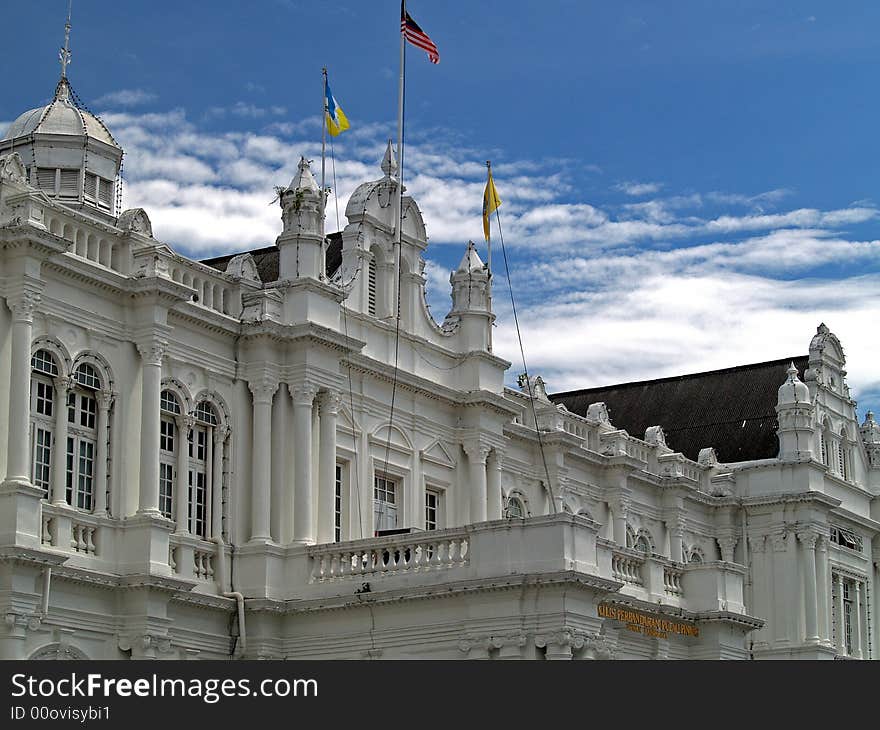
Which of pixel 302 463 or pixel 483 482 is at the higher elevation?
pixel 483 482

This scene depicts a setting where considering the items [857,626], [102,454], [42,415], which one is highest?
[42,415]

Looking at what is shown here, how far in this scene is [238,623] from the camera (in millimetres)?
30594

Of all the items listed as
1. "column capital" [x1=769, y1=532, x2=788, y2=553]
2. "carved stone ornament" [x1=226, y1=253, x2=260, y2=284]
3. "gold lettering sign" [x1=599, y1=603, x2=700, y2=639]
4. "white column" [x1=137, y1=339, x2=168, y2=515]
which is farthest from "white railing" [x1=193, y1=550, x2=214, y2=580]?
"column capital" [x1=769, y1=532, x2=788, y2=553]

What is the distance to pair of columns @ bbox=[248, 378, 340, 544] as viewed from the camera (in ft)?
104

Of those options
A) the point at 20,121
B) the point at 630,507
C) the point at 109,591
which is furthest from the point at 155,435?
the point at 630,507

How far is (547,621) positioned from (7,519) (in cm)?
866

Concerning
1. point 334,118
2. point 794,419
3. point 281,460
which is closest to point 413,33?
point 334,118

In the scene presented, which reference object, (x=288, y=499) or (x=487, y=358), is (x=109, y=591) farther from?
(x=487, y=358)

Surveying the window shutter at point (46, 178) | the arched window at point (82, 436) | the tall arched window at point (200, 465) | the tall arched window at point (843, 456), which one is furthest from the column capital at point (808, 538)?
the arched window at point (82, 436)

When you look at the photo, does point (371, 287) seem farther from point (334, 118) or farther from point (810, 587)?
point (810, 587)

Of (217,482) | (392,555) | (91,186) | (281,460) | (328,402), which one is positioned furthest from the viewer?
(91,186)

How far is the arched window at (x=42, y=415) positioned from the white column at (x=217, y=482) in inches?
150

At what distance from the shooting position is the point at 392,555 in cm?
3030

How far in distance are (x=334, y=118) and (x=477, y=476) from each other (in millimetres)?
7984
